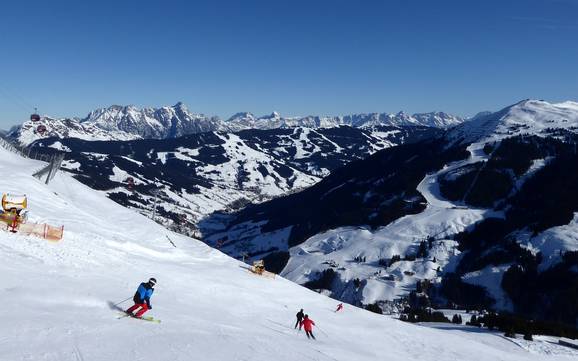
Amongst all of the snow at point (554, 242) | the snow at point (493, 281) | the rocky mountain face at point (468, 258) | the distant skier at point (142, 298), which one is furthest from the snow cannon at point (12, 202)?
the snow at point (554, 242)

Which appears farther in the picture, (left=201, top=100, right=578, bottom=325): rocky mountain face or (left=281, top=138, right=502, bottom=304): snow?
(left=281, top=138, right=502, bottom=304): snow

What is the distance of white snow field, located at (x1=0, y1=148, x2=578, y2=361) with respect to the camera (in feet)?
64.6

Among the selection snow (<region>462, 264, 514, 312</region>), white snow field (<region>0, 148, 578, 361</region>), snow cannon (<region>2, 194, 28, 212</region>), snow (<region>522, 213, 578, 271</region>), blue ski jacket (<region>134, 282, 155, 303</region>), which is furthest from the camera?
snow (<region>522, 213, 578, 271</region>)

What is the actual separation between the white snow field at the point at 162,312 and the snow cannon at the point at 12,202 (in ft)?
9.59

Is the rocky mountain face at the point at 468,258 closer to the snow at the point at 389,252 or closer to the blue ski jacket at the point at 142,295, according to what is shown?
the snow at the point at 389,252

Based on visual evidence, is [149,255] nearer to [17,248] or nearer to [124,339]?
[17,248]

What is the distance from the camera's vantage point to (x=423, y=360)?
32906 millimetres

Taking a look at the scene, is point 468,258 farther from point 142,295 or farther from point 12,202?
point 142,295

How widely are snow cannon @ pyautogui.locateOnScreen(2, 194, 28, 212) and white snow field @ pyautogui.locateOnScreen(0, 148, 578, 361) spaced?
9.59ft

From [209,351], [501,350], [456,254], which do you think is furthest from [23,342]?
[456,254]

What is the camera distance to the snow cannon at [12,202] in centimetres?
3959

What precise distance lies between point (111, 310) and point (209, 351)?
7005 millimetres

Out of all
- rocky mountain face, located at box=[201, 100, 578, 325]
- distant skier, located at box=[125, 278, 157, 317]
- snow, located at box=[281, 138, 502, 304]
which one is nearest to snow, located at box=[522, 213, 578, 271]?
rocky mountain face, located at box=[201, 100, 578, 325]

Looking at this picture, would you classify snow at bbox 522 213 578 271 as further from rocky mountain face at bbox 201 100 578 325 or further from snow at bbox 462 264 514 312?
snow at bbox 462 264 514 312
